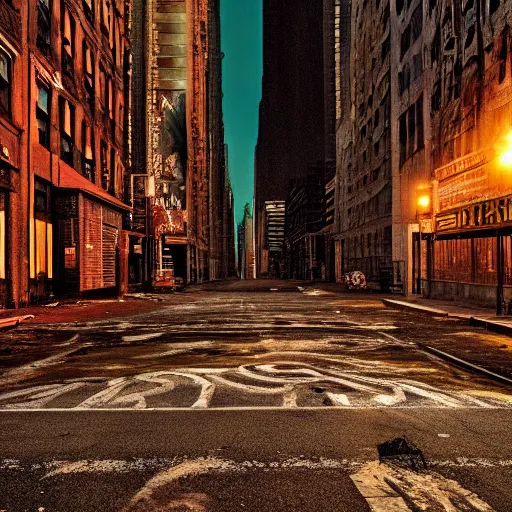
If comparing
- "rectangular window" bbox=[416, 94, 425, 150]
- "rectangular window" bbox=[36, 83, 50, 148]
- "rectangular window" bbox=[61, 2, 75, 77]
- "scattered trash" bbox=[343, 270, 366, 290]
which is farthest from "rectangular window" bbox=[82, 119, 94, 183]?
"scattered trash" bbox=[343, 270, 366, 290]

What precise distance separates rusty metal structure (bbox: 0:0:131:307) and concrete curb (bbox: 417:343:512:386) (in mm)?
14735

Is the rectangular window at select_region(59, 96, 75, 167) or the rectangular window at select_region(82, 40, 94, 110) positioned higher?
the rectangular window at select_region(82, 40, 94, 110)

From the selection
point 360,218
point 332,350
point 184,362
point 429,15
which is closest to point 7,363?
point 184,362

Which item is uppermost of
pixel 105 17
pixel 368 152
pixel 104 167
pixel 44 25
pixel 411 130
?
pixel 105 17

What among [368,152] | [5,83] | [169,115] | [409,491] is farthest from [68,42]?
[169,115]

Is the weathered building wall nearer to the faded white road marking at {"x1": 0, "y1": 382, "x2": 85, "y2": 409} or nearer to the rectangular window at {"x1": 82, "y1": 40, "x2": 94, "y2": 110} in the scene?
the rectangular window at {"x1": 82, "y1": 40, "x2": 94, "y2": 110}

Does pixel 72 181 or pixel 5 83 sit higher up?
pixel 5 83

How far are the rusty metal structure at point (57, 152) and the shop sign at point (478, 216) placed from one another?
606 inches

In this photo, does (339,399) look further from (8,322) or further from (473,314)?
(473,314)

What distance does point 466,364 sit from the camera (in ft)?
27.8

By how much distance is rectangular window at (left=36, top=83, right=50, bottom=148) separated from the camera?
75.4 ft

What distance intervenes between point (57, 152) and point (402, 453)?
23655 millimetres

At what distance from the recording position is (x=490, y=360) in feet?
29.5

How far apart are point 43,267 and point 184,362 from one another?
16332mm
